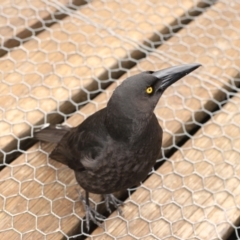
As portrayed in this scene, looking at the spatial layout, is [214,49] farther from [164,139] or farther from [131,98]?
[131,98]

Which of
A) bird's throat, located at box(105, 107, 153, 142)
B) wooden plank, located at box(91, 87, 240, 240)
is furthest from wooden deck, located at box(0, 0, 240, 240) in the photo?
bird's throat, located at box(105, 107, 153, 142)

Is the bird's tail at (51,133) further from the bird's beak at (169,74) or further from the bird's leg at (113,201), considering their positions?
the bird's beak at (169,74)

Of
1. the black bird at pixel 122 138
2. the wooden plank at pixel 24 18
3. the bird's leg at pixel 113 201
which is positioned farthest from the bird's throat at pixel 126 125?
the wooden plank at pixel 24 18

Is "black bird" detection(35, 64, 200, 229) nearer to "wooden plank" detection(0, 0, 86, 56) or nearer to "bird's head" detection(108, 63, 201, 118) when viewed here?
"bird's head" detection(108, 63, 201, 118)

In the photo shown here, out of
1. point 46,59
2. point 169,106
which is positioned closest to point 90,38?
point 46,59

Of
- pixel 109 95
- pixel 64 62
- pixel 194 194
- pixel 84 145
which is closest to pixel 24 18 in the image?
pixel 64 62

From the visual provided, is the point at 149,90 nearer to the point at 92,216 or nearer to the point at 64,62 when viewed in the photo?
the point at 92,216
